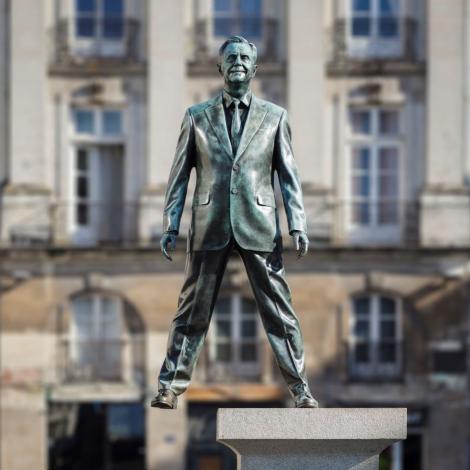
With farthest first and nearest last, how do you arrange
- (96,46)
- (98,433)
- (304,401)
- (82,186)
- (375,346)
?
1. (82,186)
2. (96,46)
3. (375,346)
4. (98,433)
5. (304,401)

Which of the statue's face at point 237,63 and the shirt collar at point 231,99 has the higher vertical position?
the statue's face at point 237,63

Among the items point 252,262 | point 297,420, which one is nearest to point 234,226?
point 252,262

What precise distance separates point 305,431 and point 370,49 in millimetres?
28167

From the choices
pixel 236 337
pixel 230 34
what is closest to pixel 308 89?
pixel 230 34

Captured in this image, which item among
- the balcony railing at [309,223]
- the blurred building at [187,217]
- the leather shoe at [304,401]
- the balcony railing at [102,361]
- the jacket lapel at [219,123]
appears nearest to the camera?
the leather shoe at [304,401]

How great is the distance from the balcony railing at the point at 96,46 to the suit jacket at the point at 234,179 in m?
26.8

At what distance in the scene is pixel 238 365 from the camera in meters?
45.7

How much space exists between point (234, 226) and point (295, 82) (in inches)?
1055

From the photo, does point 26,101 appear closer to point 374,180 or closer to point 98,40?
point 98,40

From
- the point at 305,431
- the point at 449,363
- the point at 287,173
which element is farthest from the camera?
the point at 449,363

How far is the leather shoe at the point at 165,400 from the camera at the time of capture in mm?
19391

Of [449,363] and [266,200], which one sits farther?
[449,363]

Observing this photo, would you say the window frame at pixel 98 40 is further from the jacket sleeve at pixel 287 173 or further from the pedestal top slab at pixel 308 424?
the pedestal top slab at pixel 308 424

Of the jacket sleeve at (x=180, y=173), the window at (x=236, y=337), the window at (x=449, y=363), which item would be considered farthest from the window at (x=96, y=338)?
the jacket sleeve at (x=180, y=173)
